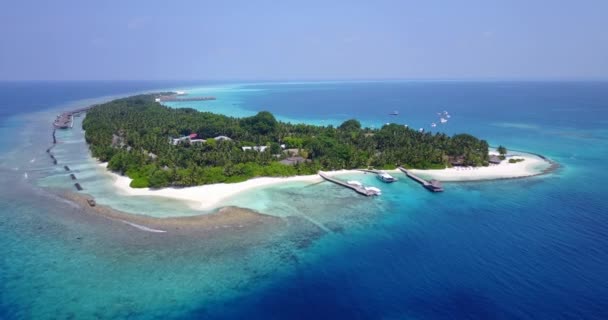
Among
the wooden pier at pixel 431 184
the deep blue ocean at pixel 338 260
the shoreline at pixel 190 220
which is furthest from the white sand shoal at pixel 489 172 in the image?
the shoreline at pixel 190 220

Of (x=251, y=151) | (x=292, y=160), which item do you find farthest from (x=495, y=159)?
(x=251, y=151)

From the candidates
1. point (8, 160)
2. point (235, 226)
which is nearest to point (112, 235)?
point (235, 226)

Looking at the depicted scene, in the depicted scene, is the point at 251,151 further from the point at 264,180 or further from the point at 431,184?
the point at 431,184

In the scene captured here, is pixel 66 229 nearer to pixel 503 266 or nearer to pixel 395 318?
pixel 395 318

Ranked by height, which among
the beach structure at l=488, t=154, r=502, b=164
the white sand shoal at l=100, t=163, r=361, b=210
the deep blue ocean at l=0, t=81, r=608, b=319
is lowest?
the deep blue ocean at l=0, t=81, r=608, b=319

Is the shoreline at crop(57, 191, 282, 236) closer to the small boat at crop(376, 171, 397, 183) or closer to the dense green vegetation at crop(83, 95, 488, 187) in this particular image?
the dense green vegetation at crop(83, 95, 488, 187)

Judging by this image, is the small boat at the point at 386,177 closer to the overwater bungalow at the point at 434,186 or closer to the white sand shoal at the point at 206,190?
the overwater bungalow at the point at 434,186

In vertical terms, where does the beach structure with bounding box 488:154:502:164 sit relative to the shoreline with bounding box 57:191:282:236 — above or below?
above

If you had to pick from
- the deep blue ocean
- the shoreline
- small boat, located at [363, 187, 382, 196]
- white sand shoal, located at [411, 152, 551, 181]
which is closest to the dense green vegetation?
white sand shoal, located at [411, 152, 551, 181]
